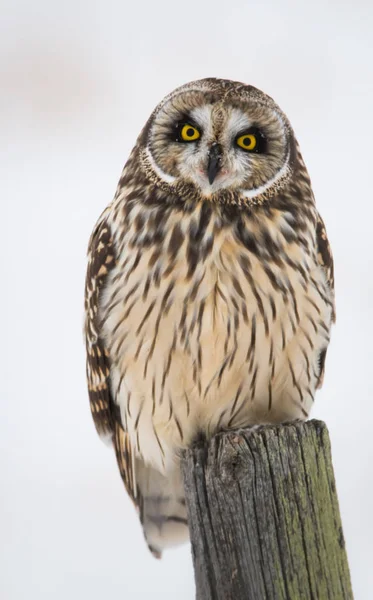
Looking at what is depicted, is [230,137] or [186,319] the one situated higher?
[230,137]

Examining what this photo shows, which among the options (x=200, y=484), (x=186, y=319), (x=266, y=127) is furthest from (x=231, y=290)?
(x=200, y=484)

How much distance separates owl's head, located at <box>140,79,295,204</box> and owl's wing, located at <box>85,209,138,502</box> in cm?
34

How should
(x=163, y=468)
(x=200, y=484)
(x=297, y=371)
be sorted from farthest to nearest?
1. (x=163, y=468)
2. (x=297, y=371)
3. (x=200, y=484)

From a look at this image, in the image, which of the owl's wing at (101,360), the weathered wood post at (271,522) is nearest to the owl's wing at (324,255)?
the owl's wing at (101,360)

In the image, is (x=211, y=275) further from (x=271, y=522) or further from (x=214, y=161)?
(x=271, y=522)

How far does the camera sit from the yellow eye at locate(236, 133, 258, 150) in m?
3.07

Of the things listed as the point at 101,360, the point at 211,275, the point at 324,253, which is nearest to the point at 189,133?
the point at 211,275

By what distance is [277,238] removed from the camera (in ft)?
10.1

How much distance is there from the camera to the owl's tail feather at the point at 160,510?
144 inches

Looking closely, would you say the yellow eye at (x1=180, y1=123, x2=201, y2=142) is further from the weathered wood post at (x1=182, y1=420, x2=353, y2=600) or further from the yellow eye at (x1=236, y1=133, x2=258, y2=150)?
the weathered wood post at (x1=182, y1=420, x2=353, y2=600)

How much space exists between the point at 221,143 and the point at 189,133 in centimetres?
15

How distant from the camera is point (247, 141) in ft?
10.1

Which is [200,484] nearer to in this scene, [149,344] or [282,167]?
[149,344]

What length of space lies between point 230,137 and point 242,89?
0.19 meters
